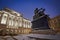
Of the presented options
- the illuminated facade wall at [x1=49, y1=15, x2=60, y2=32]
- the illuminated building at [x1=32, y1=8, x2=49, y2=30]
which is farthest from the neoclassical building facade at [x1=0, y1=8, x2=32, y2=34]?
the illuminated facade wall at [x1=49, y1=15, x2=60, y2=32]

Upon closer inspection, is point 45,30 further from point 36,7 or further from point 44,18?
point 36,7

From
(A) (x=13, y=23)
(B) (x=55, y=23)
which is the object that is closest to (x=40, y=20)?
(B) (x=55, y=23)

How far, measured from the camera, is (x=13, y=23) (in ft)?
9.63

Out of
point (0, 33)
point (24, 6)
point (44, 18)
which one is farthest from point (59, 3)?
point (0, 33)

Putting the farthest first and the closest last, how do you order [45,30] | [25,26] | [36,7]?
[25,26] → [36,7] → [45,30]

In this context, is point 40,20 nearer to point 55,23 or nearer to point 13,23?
point 55,23

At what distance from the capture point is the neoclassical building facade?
8.84 ft

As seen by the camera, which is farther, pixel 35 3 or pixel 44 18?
pixel 35 3

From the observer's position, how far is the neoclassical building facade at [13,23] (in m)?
2.70

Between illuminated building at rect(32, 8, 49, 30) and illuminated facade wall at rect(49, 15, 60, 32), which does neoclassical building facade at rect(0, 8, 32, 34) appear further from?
illuminated facade wall at rect(49, 15, 60, 32)

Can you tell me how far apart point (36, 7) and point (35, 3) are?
145 millimetres

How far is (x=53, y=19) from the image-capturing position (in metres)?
2.43

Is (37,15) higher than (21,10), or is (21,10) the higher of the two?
(21,10)

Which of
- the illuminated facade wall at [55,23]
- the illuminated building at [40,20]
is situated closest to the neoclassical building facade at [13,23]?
the illuminated building at [40,20]
